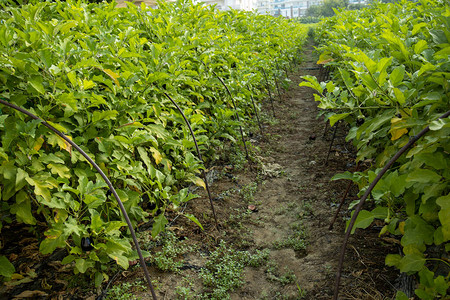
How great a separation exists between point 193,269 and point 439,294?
1.63m

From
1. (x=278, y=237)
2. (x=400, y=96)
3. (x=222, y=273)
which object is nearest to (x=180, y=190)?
(x=222, y=273)

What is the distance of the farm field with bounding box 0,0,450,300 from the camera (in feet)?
5.84

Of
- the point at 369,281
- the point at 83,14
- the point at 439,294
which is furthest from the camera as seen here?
the point at 83,14

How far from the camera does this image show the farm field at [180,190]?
1781 millimetres

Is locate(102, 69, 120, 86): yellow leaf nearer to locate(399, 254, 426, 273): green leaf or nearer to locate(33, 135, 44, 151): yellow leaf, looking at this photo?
locate(33, 135, 44, 151): yellow leaf

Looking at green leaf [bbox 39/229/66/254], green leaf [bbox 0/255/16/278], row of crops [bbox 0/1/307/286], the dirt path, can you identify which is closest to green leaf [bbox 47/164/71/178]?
row of crops [bbox 0/1/307/286]

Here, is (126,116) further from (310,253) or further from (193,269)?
(310,253)

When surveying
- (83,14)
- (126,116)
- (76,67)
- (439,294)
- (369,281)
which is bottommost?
(369,281)

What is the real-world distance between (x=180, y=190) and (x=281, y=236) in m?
1.10

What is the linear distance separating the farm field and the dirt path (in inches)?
0.5

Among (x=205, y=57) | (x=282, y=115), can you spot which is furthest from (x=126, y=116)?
(x=282, y=115)

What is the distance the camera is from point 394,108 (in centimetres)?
204

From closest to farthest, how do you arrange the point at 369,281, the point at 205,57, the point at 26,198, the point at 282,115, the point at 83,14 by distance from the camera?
1. the point at 26,198
2. the point at 369,281
3. the point at 83,14
4. the point at 205,57
5. the point at 282,115

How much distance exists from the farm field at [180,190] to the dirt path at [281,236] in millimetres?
13
